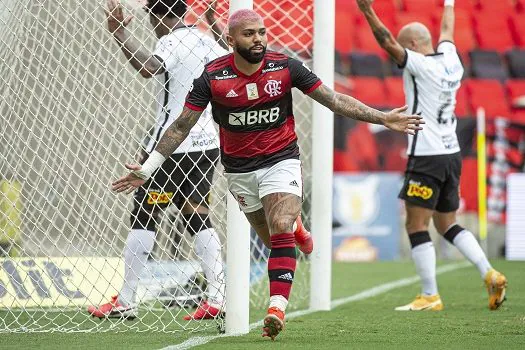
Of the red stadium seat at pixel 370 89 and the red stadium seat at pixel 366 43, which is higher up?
the red stadium seat at pixel 366 43

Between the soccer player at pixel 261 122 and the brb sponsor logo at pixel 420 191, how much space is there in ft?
7.80

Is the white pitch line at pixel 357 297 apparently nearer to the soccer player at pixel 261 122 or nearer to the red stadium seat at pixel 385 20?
the soccer player at pixel 261 122

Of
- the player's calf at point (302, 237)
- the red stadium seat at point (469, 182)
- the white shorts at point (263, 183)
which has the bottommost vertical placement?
the red stadium seat at point (469, 182)

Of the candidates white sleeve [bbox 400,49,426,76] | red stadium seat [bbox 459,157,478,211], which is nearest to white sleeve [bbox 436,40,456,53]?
white sleeve [bbox 400,49,426,76]

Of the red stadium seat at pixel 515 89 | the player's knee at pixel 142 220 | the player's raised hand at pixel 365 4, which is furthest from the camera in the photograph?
the red stadium seat at pixel 515 89

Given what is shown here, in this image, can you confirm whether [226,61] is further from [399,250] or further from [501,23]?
[501,23]

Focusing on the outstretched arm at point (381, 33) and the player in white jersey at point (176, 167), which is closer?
the player in white jersey at point (176, 167)

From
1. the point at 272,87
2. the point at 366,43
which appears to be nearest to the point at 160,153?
the point at 272,87

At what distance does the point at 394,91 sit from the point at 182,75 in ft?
34.4

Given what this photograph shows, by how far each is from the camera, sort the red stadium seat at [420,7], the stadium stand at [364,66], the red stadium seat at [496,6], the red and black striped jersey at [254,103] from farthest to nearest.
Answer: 1. the red stadium seat at [496,6]
2. the red stadium seat at [420,7]
3. the stadium stand at [364,66]
4. the red and black striped jersey at [254,103]

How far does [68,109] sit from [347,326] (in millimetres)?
2232

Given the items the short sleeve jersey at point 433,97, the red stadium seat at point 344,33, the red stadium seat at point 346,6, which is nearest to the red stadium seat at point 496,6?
the red stadium seat at point 346,6

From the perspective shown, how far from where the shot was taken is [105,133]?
719cm

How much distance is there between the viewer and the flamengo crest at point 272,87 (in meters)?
5.85
